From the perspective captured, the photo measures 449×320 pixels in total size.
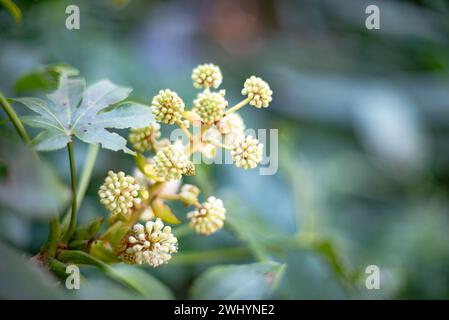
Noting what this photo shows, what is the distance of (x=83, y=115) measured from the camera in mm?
593

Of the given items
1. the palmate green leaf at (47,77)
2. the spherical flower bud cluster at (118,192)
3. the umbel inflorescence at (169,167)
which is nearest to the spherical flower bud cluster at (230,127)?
the umbel inflorescence at (169,167)

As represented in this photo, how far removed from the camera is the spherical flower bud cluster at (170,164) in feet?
1.80

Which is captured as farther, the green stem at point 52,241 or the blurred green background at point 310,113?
the blurred green background at point 310,113

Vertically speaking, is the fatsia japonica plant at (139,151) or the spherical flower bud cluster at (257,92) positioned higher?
the spherical flower bud cluster at (257,92)

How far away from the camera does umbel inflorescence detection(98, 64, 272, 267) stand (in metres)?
0.54

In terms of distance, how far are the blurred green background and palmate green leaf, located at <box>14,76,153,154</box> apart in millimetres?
243

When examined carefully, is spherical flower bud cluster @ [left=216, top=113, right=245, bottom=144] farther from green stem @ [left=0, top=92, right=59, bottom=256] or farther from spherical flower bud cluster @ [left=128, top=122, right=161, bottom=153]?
green stem @ [left=0, top=92, right=59, bottom=256]

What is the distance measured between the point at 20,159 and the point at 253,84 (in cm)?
27

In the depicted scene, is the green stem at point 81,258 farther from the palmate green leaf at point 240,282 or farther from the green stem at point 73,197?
the palmate green leaf at point 240,282

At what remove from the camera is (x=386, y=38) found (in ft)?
6.42

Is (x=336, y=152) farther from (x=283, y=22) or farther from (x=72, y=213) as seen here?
(x=72, y=213)

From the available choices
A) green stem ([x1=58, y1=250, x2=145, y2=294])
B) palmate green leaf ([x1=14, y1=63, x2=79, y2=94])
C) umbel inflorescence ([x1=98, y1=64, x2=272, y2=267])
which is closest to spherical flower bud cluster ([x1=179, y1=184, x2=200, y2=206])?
umbel inflorescence ([x1=98, y1=64, x2=272, y2=267])

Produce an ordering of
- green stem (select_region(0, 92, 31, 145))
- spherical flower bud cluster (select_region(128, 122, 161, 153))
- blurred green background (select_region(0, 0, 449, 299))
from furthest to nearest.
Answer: blurred green background (select_region(0, 0, 449, 299)) < spherical flower bud cluster (select_region(128, 122, 161, 153)) < green stem (select_region(0, 92, 31, 145))
